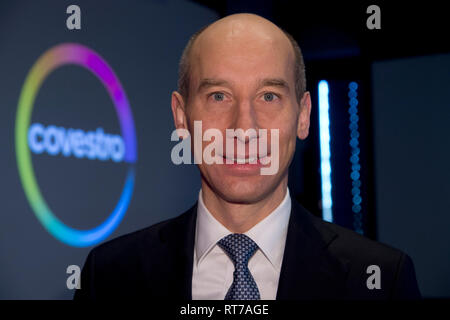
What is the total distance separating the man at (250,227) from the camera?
64.8 inches

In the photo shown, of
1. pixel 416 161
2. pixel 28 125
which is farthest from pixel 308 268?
pixel 416 161

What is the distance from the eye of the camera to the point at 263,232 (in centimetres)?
172

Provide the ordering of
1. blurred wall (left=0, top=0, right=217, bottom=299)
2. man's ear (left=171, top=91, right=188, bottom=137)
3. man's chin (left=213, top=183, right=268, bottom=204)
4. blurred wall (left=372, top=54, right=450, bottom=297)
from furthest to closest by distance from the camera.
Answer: blurred wall (left=372, top=54, right=450, bottom=297), blurred wall (left=0, top=0, right=217, bottom=299), man's ear (left=171, top=91, right=188, bottom=137), man's chin (left=213, top=183, right=268, bottom=204)

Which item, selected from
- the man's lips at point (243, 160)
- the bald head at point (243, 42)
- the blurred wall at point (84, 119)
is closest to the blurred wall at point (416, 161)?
the blurred wall at point (84, 119)

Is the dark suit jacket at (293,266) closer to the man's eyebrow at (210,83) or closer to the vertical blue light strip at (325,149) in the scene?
the man's eyebrow at (210,83)

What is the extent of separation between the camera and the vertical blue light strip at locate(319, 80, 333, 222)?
705 centimetres

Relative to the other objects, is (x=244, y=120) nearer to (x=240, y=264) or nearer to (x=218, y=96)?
(x=218, y=96)

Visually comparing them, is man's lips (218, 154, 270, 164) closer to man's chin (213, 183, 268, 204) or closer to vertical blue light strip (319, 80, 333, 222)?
man's chin (213, 183, 268, 204)

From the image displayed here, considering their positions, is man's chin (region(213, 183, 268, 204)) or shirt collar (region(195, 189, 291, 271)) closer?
man's chin (region(213, 183, 268, 204))

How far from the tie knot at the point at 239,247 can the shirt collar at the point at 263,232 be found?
0.05 feet

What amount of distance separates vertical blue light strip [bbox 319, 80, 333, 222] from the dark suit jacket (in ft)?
17.5

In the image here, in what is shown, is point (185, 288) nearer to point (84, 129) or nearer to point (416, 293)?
point (416, 293)

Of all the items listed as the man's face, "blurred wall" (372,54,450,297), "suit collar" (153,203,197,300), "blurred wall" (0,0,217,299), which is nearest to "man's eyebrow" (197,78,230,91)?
the man's face

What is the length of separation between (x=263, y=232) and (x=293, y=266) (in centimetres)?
15
